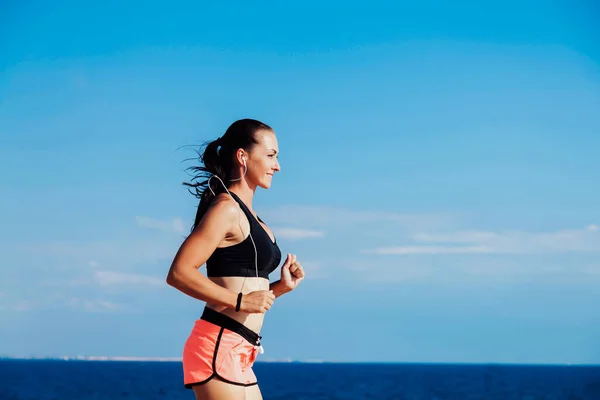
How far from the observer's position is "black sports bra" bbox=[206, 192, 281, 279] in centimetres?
454

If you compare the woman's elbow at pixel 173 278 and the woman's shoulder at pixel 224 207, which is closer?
the woman's elbow at pixel 173 278

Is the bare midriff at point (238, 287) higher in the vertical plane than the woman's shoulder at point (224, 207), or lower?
lower

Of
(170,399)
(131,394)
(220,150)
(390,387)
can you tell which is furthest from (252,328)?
(390,387)

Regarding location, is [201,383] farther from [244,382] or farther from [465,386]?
[465,386]

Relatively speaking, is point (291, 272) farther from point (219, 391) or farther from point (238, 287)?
point (219, 391)

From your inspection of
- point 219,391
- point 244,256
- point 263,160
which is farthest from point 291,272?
point 219,391

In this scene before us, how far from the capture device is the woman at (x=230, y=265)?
14.3ft

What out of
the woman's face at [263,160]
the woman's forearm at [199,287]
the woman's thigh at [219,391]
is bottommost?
the woman's thigh at [219,391]

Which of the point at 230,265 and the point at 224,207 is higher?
the point at 224,207

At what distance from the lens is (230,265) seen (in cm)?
454

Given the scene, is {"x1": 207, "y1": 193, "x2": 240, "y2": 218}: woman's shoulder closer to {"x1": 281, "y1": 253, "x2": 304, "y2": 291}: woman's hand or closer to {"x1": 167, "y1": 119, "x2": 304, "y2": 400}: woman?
{"x1": 167, "y1": 119, "x2": 304, "y2": 400}: woman

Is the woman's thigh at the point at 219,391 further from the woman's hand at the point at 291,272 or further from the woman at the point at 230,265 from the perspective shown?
the woman's hand at the point at 291,272

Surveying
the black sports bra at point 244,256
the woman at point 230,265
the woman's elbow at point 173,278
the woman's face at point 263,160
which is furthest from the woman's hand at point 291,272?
the woman's elbow at point 173,278

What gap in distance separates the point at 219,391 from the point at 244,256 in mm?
718
